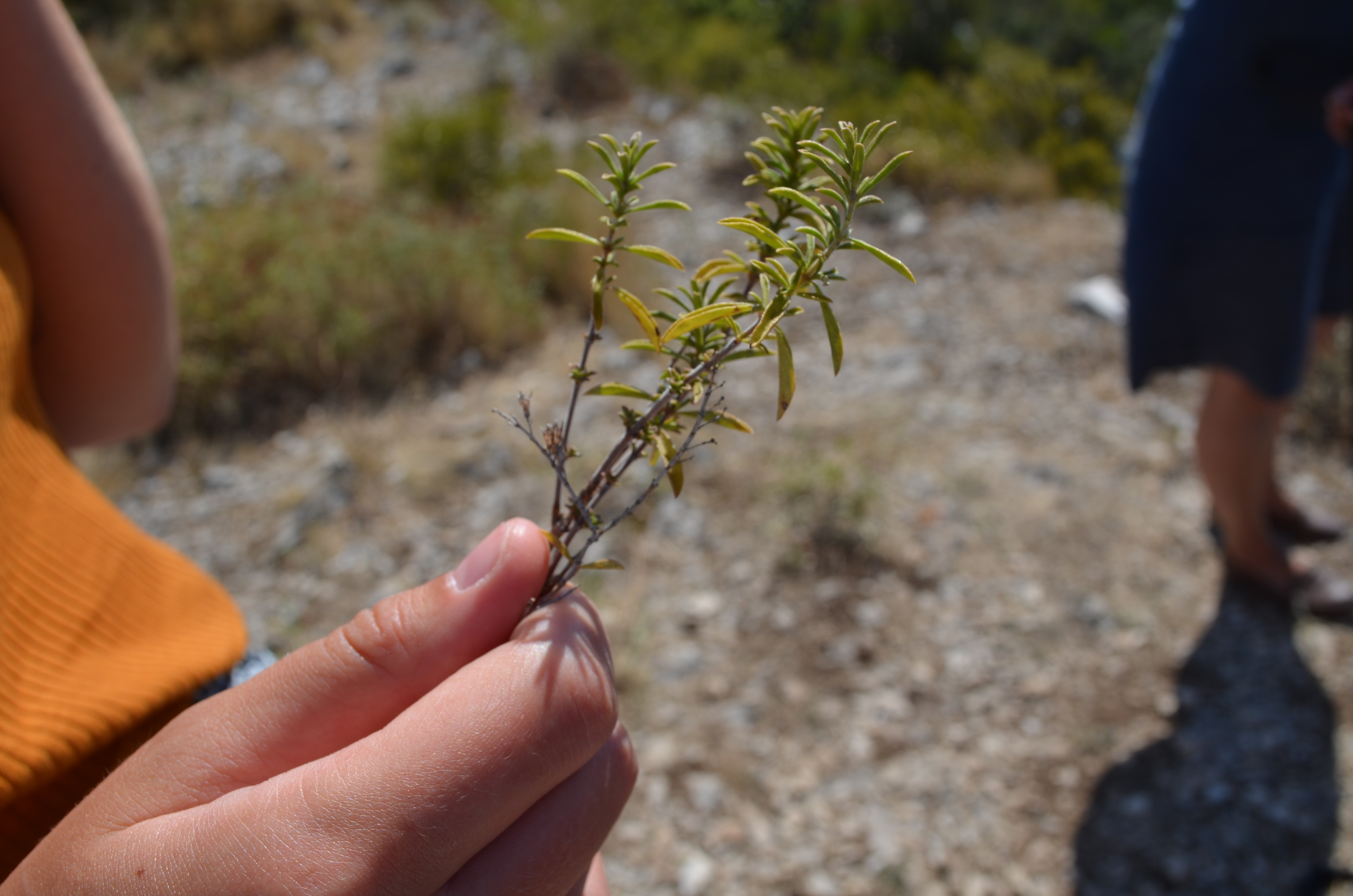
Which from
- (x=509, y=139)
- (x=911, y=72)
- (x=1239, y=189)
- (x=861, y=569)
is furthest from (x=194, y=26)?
(x=1239, y=189)

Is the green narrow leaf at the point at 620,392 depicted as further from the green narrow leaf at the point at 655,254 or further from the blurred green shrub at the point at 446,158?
the blurred green shrub at the point at 446,158

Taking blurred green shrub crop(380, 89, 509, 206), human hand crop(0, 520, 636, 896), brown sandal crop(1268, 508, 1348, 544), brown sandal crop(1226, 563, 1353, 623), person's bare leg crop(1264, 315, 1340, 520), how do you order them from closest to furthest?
→ human hand crop(0, 520, 636, 896) → brown sandal crop(1226, 563, 1353, 623) → person's bare leg crop(1264, 315, 1340, 520) → brown sandal crop(1268, 508, 1348, 544) → blurred green shrub crop(380, 89, 509, 206)

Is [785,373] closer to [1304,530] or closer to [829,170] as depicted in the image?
[829,170]

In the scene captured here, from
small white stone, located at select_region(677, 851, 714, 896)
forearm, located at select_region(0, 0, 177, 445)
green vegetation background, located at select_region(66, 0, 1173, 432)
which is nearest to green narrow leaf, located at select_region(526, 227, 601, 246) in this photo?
forearm, located at select_region(0, 0, 177, 445)

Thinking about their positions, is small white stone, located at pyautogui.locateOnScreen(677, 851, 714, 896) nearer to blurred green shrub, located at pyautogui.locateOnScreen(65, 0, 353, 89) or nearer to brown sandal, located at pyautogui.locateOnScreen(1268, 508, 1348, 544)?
brown sandal, located at pyautogui.locateOnScreen(1268, 508, 1348, 544)

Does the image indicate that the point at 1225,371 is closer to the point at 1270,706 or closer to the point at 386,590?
the point at 1270,706
